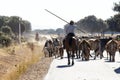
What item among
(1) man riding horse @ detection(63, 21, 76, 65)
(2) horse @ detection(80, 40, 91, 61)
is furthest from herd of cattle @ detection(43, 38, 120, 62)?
(1) man riding horse @ detection(63, 21, 76, 65)

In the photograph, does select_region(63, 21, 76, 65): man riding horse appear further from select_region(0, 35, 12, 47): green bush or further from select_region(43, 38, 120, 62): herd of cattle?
select_region(0, 35, 12, 47): green bush

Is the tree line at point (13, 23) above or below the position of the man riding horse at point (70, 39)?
above

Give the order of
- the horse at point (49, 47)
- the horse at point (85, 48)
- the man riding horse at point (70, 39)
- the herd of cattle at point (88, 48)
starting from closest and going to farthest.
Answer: the man riding horse at point (70, 39)
the herd of cattle at point (88, 48)
the horse at point (85, 48)
the horse at point (49, 47)

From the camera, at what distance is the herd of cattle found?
102 ft

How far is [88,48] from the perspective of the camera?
3197 centimetres

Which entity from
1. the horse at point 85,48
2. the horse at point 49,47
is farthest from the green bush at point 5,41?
the horse at point 85,48

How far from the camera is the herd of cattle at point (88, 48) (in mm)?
31109

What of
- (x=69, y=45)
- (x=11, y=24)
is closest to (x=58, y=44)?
(x=69, y=45)

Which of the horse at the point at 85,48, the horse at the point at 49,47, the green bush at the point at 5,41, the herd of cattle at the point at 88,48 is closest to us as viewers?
the herd of cattle at the point at 88,48

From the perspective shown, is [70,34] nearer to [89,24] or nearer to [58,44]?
[58,44]

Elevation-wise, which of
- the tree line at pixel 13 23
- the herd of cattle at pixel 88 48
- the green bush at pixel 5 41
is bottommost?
the herd of cattle at pixel 88 48

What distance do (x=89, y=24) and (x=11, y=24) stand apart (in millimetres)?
31016

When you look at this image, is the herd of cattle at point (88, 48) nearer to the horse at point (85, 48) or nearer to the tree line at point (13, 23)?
the horse at point (85, 48)

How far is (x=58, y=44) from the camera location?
1588 inches
